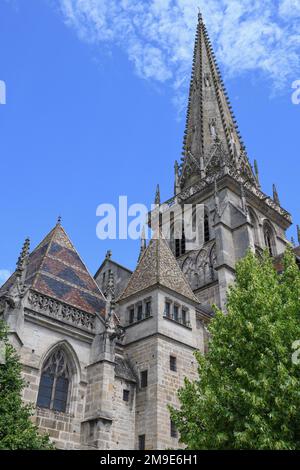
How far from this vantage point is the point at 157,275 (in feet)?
62.2

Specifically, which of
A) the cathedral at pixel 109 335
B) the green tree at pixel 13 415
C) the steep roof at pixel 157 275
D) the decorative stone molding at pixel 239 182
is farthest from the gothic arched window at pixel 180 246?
the green tree at pixel 13 415

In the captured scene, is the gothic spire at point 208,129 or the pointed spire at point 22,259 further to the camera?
the gothic spire at point 208,129

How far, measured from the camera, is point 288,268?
12.2 m

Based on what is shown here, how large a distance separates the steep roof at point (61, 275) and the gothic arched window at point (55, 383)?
1.99 meters

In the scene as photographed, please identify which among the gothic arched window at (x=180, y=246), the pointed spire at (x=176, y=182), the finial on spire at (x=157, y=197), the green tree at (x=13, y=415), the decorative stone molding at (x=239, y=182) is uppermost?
the pointed spire at (x=176, y=182)

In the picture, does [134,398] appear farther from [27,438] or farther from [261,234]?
[261,234]

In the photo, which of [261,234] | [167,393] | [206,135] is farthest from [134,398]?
[206,135]

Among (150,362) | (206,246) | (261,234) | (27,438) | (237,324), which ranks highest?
(261,234)

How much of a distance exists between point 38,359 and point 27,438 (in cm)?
404

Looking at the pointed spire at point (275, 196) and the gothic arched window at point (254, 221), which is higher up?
the pointed spire at point (275, 196)

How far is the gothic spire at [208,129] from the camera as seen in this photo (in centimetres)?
3712

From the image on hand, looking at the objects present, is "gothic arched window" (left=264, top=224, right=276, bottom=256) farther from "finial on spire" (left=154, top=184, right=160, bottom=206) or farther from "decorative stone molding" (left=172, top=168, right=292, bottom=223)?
"finial on spire" (left=154, top=184, right=160, bottom=206)

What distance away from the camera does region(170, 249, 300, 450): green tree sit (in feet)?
28.5

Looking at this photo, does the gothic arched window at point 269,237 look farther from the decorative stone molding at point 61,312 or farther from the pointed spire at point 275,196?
the decorative stone molding at point 61,312
